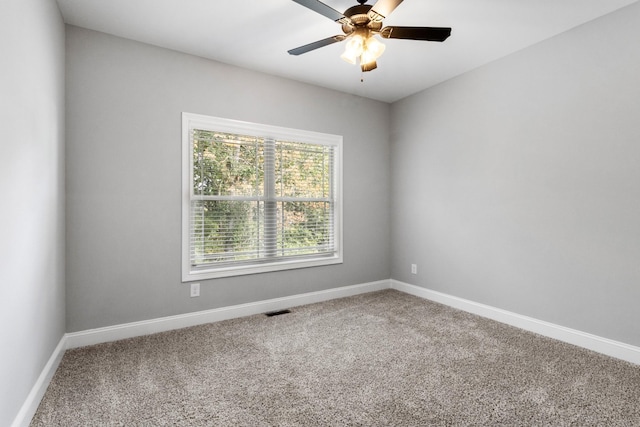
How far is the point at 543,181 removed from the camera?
112 inches

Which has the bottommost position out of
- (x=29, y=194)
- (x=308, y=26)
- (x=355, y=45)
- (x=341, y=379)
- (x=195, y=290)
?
(x=341, y=379)

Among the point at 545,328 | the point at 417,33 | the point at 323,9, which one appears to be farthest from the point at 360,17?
the point at 545,328

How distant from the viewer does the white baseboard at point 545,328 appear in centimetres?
238

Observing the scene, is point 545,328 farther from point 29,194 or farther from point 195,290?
point 29,194

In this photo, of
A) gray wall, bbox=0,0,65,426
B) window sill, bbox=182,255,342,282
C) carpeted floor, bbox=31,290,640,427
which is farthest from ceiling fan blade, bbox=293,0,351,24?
window sill, bbox=182,255,342,282

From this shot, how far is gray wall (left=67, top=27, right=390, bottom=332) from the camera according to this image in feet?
8.57

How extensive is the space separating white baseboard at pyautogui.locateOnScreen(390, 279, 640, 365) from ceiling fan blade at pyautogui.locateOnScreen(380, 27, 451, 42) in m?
2.54

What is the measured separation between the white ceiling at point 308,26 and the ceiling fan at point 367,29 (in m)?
0.26

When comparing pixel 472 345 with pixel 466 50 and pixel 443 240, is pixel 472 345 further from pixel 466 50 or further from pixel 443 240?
pixel 466 50

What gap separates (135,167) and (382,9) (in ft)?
7.67

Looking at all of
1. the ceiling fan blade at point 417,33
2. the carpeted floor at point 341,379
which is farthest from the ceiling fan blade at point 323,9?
the carpeted floor at point 341,379

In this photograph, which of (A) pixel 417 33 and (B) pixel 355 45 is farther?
(B) pixel 355 45

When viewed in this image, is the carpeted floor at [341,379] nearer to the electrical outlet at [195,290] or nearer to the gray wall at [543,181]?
the electrical outlet at [195,290]

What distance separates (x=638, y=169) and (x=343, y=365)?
2542mm
